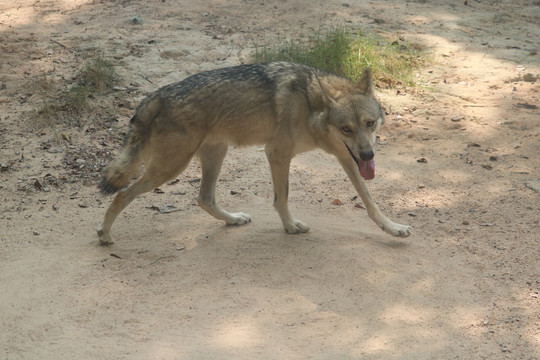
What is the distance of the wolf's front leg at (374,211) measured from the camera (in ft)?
19.1

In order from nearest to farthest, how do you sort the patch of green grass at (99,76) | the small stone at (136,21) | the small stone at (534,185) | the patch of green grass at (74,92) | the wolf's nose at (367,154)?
1. the wolf's nose at (367,154)
2. the small stone at (534,185)
3. the patch of green grass at (74,92)
4. the patch of green grass at (99,76)
5. the small stone at (136,21)

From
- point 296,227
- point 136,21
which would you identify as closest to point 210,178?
point 296,227

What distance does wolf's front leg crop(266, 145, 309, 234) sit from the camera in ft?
19.3

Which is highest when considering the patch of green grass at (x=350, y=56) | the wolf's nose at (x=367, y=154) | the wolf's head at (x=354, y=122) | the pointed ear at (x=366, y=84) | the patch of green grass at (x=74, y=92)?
the pointed ear at (x=366, y=84)

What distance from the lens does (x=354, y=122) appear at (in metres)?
5.38

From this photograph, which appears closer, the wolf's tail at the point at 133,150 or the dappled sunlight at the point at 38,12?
the wolf's tail at the point at 133,150

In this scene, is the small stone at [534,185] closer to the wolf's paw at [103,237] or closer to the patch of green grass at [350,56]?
the patch of green grass at [350,56]

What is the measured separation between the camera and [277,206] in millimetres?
6059

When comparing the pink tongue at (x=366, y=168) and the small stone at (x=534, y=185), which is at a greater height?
the pink tongue at (x=366, y=168)

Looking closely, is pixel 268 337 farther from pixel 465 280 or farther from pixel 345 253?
pixel 465 280

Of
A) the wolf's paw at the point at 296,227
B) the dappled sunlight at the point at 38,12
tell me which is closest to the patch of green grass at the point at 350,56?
the wolf's paw at the point at 296,227

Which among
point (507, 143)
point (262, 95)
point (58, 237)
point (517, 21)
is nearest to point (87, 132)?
point (58, 237)

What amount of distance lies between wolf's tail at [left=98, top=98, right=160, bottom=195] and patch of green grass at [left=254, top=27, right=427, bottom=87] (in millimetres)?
3903

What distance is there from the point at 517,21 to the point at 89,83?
8.03 metres
